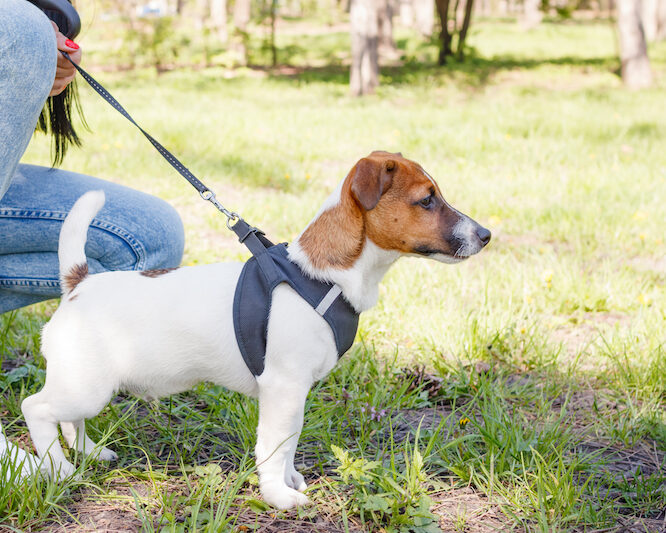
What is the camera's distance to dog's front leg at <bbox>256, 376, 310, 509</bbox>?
2.12 metres

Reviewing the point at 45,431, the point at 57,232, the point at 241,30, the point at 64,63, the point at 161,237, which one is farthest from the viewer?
Answer: the point at 241,30

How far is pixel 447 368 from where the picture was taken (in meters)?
3.12

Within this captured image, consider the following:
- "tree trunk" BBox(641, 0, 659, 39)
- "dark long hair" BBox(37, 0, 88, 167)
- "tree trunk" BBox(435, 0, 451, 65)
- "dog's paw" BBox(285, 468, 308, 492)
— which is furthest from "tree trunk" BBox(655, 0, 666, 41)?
"dog's paw" BBox(285, 468, 308, 492)

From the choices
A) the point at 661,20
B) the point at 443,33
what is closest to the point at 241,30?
the point at 443,33

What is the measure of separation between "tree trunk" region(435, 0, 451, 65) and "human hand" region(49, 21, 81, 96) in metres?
14.5

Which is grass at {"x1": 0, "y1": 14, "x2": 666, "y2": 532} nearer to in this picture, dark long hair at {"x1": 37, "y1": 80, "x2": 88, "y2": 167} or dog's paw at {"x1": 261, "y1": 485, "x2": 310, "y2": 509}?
dog's paw at {"x1": 261, "y1": 485, "x2": 310, "y2": 509}

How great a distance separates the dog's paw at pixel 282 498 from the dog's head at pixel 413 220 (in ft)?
2.87

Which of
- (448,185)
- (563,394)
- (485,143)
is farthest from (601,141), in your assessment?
(563,394)

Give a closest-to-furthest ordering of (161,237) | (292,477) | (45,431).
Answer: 1. (45,431)
2. (292,477)
3. (161,237)

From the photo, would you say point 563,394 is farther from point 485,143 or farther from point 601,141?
point 601,141

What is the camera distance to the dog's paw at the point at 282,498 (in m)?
2.18

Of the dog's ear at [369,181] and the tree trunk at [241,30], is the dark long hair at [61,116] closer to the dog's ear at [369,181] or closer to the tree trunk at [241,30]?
the dog's ear at [369,181]

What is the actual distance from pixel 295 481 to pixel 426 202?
41.5 inches

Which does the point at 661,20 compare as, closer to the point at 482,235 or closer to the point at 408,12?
Result: the point at 408,12
